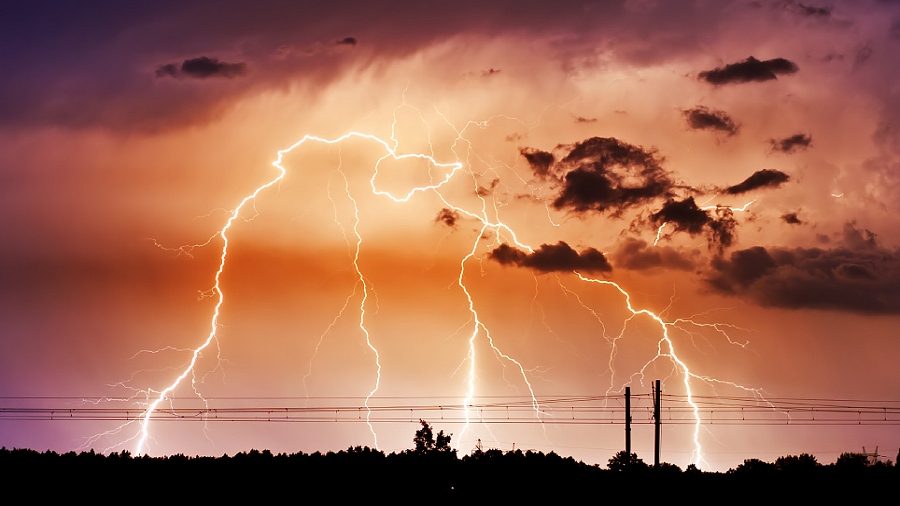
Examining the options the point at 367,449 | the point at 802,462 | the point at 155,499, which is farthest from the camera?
the point at 802,462

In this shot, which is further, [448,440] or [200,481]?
[448,440]

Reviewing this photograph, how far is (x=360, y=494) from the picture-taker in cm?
5134

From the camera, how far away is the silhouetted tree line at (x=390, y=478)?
5075 cm

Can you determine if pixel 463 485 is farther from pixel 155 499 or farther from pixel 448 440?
pixel 155 499

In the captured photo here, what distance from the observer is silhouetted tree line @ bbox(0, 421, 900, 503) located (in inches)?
1998

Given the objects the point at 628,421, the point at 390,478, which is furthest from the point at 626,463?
the point at 390,478

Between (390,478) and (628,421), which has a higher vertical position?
(628,421)

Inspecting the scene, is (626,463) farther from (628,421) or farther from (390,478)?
(390,478)

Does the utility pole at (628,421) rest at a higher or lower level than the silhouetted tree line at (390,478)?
higher

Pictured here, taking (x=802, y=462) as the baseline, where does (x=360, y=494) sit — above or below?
below

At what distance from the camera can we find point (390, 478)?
53.5 metres

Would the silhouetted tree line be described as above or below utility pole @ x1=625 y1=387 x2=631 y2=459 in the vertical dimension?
below

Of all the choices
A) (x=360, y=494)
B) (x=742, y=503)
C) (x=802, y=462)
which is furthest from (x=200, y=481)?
(x=802, y=462)

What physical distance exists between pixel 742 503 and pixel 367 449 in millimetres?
18369
